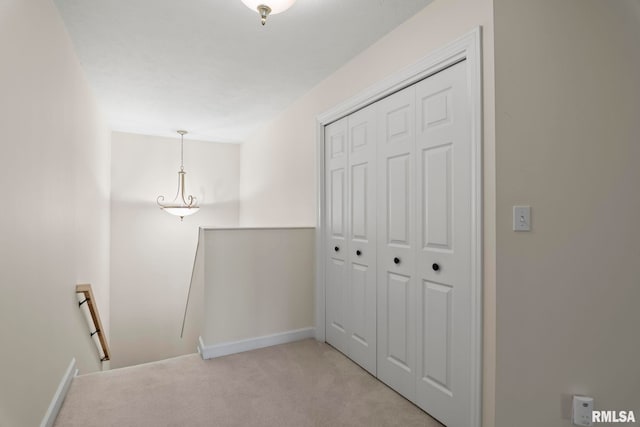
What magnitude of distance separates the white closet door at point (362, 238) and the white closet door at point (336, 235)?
0.26ft

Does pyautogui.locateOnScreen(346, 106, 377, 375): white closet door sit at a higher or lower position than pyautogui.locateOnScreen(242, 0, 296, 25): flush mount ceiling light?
lower

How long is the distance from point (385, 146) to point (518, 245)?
3.59 ft

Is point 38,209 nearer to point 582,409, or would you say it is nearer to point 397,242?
point 397,242

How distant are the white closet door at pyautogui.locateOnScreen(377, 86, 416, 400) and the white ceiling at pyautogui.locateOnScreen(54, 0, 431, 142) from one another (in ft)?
2.02

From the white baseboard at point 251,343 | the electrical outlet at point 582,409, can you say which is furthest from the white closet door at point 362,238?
the electrical outlet at point 582,409

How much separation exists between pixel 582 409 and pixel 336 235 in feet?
6.25

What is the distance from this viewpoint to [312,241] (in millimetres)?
3145

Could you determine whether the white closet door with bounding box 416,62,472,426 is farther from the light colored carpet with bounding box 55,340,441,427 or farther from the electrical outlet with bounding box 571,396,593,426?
the electrical outlet with bounding box 571,396,593,426

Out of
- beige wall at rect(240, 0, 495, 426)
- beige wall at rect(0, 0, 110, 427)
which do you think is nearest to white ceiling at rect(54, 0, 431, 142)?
beige wall at rect(240, 0, 495, 426)

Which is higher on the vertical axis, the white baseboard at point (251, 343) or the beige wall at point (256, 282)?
the beige wall at point (256, 282)

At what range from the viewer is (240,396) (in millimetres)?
2119

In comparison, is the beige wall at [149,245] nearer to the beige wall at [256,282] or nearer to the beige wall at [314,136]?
the beige wall at [314,136]

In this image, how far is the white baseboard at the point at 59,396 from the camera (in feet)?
5.73

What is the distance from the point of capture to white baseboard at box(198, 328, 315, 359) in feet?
8.81
